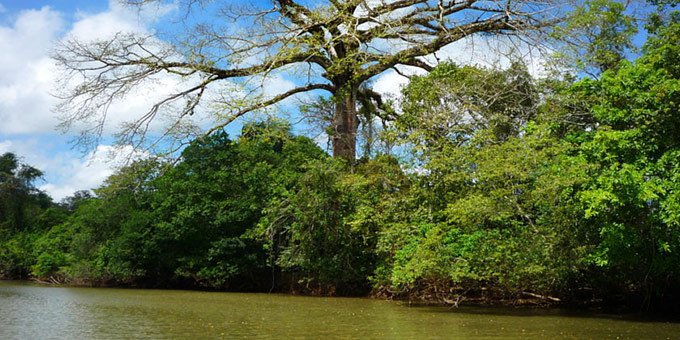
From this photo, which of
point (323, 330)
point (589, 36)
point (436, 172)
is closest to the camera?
point (323, 330)

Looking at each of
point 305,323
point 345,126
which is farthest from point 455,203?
point 345,126

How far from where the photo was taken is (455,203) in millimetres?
13930

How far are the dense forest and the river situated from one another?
1.17 meters

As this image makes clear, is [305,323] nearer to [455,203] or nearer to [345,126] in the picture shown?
[455,203]

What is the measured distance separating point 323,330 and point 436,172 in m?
7.03

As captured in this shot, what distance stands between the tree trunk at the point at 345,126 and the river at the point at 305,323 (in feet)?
25.0

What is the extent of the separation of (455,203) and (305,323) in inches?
214

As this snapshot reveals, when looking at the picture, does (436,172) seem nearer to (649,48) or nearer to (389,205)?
(389,205)

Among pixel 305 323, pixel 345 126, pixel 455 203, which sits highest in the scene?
pixel 345 126

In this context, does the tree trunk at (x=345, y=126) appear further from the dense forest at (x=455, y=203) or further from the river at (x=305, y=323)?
the river at (x=305, y=323)

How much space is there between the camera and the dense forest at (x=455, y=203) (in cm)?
1058

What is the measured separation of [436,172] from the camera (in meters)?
15.0

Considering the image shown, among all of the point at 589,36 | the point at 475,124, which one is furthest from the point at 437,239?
the point at 589,36

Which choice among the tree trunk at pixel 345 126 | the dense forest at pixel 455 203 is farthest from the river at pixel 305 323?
the tree trunk at pixel 345 126
